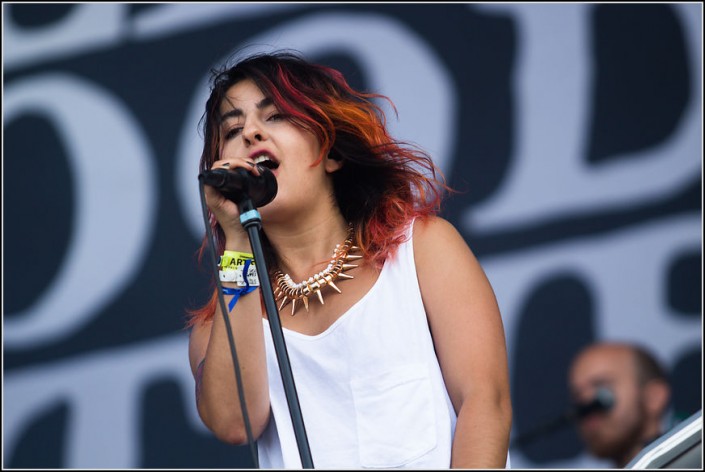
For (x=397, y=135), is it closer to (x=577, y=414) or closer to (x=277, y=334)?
(x=577, y=414)

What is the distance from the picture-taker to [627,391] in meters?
3.48

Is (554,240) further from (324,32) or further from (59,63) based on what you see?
(59,63)

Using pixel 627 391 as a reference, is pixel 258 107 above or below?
above

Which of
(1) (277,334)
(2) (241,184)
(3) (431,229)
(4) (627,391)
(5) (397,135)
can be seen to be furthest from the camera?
(5) (397,135)

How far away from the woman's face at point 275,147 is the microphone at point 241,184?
0.97 ft

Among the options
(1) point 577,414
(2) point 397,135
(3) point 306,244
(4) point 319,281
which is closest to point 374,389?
(4) point 319,281

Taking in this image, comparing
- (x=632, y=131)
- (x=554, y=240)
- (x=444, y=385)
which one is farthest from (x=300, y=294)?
(x=632, y=131)

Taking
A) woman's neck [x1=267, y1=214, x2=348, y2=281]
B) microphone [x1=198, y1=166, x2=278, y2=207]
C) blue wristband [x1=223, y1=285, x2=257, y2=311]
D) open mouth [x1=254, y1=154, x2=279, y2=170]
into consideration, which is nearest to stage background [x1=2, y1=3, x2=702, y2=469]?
woman's neck [x1=267, y1=214, x2=348, y2=281]

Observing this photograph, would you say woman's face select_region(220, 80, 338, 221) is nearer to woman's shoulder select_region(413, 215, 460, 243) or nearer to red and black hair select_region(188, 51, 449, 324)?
red and black hair select_region(188, 51, 449, 324)

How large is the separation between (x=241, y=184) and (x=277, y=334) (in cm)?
28

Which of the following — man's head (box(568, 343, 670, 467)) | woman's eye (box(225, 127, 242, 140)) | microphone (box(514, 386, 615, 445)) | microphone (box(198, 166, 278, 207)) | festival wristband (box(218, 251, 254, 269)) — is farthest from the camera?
man's head (box(568, 343, 670, 467))

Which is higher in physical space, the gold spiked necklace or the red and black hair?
the red and black hair

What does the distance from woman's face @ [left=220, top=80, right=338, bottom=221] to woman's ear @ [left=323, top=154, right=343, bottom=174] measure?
21mm

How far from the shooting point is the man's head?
3357mm
